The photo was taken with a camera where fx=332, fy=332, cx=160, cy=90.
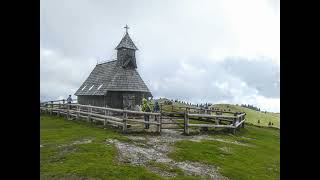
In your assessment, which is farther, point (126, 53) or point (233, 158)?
point (126, 53)

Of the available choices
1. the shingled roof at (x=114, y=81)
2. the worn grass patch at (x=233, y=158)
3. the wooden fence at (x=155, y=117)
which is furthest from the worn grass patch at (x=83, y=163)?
the shingled roof at (x=114, y=81)

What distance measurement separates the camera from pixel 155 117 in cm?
2422

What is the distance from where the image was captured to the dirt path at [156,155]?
12.3 m

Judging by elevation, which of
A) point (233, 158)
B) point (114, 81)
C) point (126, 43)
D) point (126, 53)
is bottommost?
point (233, 158)

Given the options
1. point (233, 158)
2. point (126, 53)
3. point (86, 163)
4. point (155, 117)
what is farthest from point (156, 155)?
point (126, 53)

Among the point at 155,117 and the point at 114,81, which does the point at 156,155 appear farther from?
the point at 114,81

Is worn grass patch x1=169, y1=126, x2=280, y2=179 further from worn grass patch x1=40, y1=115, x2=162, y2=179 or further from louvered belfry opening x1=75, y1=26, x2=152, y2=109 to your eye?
louvered belfry opening x1=75, y1=26, x2=152, y2=109

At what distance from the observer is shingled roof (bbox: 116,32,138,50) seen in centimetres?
3781

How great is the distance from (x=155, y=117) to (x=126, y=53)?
14.9 metres

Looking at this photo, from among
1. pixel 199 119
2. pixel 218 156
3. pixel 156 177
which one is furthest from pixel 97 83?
pixel 156 177

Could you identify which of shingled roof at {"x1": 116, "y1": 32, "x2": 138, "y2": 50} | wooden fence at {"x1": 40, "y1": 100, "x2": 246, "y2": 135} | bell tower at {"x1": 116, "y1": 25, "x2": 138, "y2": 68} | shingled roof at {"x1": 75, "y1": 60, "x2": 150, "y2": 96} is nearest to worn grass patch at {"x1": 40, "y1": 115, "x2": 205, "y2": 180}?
wooden fence at {"x1": 40, "y1": 100, "x2": 246, "y2": 135}

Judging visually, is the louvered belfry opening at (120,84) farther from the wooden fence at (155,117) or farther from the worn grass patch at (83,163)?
the worn grass patch at (83,163)

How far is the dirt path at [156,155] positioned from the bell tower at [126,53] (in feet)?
59.4
